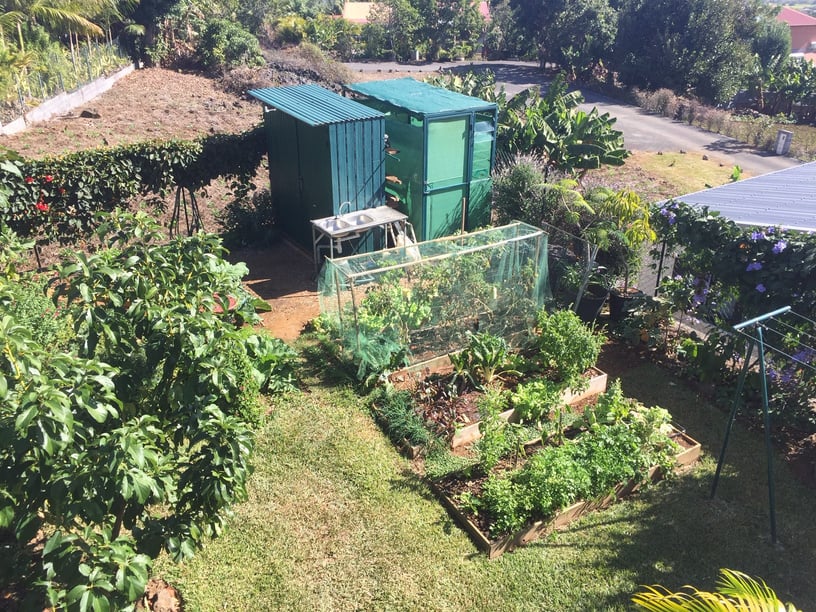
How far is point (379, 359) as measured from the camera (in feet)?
27.4

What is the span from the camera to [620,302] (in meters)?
10.2

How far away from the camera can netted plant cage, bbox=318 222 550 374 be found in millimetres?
8422

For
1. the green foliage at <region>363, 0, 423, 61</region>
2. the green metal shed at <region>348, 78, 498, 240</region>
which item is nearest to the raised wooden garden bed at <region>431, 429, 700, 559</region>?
the green metal shed at <region>348, 78, 498, 240</region>

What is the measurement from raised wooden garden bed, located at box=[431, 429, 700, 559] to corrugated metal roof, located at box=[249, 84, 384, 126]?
684 cm

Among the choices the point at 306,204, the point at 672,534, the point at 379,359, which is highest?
the point at 306,204

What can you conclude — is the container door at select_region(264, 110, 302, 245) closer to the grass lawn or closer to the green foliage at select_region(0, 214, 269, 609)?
the grass lawn

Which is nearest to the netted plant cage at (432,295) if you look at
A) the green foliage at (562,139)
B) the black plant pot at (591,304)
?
the black plant pot at (591,304)

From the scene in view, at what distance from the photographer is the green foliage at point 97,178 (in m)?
10.2

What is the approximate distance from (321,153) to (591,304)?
535 centimetres

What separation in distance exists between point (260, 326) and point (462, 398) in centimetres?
367

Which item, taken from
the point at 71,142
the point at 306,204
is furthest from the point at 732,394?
the point at 71,142

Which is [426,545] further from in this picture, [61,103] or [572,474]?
[61,103]

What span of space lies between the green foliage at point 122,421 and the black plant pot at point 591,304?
668 cm

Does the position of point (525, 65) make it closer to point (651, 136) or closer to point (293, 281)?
point (651, 136)
